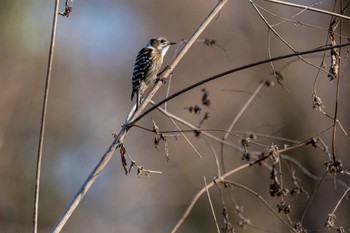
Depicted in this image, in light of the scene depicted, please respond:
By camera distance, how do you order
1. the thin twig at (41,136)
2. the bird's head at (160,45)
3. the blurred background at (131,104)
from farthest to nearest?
the blurred background at (131,104) → the bird's head at (160,45) → the thin twig at (41,136)

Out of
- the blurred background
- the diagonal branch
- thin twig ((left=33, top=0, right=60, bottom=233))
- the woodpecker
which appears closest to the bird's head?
the woodpecker

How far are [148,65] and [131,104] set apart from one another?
8.12 m

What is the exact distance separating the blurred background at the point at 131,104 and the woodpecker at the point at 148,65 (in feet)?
19.9

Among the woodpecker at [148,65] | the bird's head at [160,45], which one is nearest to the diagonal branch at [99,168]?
the woodpecker at [148,65]

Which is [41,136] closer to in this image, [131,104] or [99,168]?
[99,168]

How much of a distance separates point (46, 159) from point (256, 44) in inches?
233

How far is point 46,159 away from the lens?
1292 centimetres

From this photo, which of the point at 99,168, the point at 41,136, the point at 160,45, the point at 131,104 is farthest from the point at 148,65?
the point at 131,104

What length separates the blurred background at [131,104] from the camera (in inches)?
470

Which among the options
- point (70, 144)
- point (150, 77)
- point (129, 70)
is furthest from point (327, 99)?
point (150, 77)

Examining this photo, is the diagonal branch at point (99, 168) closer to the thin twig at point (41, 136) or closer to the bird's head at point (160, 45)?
the thin twig at point (41, 136)

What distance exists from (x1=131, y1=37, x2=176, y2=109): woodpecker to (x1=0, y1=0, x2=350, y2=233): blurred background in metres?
6.06

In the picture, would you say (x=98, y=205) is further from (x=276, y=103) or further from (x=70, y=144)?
(x=276, y=103)

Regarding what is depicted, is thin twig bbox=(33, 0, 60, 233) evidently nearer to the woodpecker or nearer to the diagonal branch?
the diagonal branch
